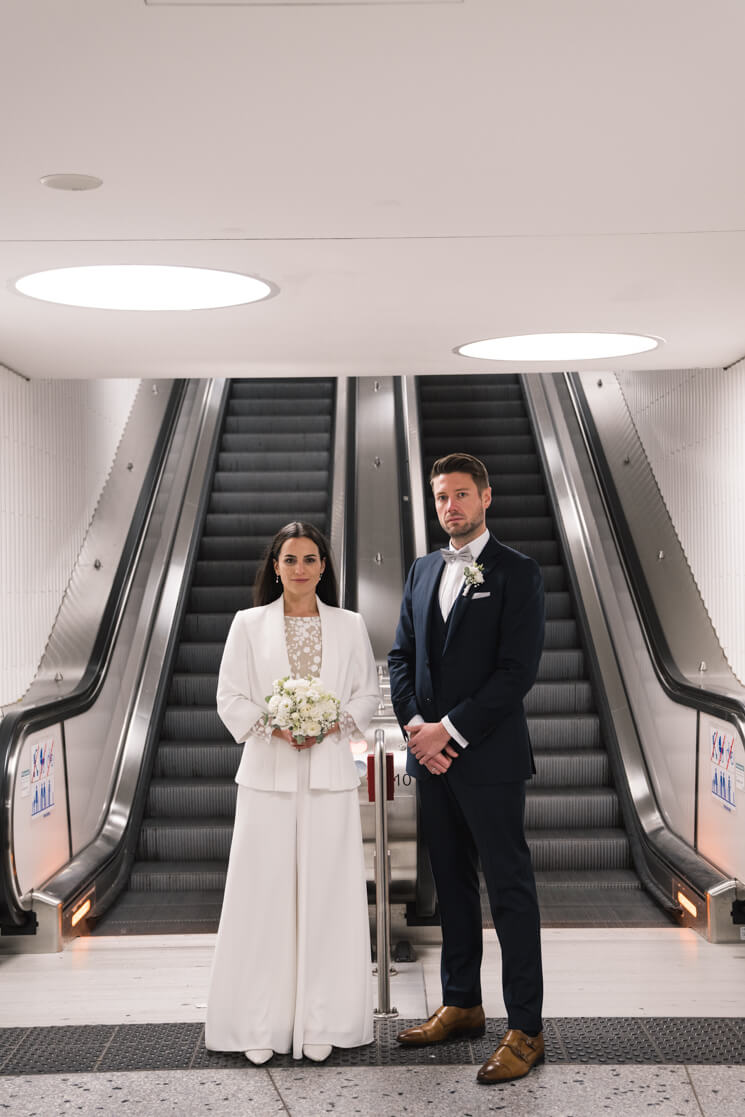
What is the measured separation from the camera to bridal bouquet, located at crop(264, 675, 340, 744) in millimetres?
3916

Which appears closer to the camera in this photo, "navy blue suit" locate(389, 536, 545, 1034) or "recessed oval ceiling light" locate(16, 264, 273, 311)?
"navy blue suit" locate(389, 536, 545, 1034)

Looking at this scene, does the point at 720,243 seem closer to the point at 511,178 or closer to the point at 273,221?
the point at 511,178

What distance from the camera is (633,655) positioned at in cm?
755

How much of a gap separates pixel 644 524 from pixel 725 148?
512 centimetres

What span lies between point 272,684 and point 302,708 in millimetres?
285

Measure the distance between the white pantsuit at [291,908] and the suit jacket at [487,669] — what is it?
12.6 inches

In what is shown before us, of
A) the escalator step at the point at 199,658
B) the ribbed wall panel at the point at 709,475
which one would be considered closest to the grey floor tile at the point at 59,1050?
the ribbed wall panel at the point at 709,475

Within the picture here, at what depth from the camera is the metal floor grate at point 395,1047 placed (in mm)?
3947

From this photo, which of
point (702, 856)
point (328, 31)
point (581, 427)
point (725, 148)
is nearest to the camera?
point (328, 31)

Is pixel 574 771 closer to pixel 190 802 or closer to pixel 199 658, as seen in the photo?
pixel 190 802

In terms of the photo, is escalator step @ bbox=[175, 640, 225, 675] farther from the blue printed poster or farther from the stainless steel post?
the stainless steel post

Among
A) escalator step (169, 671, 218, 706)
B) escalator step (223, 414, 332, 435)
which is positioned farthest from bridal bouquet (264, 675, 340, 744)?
escalator step (223, 414, 332, 435)

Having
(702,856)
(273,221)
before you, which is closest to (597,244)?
(273,221)

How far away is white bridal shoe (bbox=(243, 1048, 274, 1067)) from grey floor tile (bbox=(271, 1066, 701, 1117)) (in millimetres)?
76
